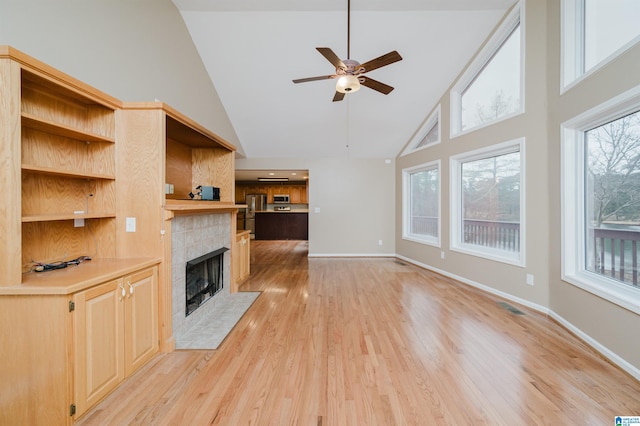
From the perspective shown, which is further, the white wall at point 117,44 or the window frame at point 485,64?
the window frame at point 485,64

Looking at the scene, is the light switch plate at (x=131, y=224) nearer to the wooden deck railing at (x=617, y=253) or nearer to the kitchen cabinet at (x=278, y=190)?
the wooden deck railing at (x=617, y=253)

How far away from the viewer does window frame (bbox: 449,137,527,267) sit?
3301 millimetres

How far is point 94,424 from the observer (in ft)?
4.96

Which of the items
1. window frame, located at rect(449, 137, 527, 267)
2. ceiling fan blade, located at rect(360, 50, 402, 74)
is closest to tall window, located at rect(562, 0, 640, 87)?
window frame, located at rect(449, 137, 527, 267)

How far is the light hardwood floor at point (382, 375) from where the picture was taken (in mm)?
1585

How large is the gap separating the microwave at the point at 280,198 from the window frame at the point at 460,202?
6.61 m

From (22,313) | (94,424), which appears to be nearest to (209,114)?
(22,313)

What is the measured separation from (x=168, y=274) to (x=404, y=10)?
4054 millimetres

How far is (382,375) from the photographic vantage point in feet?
6.37

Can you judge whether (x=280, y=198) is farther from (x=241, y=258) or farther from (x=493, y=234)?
(x=493, y=234)

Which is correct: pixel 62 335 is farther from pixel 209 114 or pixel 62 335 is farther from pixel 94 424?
pixel 209 114

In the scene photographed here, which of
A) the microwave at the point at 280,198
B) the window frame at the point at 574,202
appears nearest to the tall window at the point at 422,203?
the window frame at the point at 574,202

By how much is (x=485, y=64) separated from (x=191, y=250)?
4777 mm

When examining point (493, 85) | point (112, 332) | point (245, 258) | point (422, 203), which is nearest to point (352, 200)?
point (422, 203)
